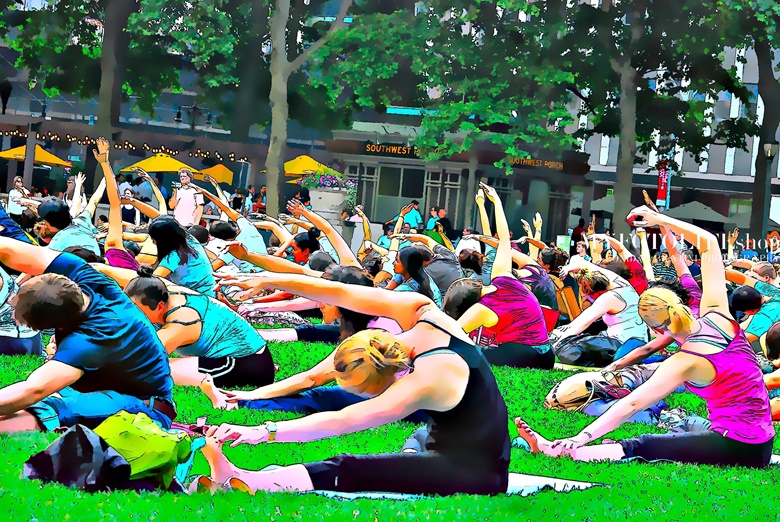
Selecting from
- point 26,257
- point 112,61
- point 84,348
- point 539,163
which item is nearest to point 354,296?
point 84,348

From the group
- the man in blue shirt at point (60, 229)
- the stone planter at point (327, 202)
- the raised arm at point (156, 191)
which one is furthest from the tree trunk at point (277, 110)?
the man in blue shirt at point (60, 229)

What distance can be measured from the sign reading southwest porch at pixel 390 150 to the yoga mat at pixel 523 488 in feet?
118

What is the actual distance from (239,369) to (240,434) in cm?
417

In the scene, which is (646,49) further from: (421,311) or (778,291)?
(421,311)

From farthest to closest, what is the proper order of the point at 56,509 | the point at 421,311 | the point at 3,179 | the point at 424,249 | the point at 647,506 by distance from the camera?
the point at 3,179, the point at 424,249, the point at 647,506, the point at 421,311, the point at 56,509

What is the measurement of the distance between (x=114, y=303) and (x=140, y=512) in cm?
135

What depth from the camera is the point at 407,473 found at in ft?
20.1

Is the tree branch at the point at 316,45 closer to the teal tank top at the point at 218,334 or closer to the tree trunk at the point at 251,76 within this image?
the tree trunk at the point at 251,76

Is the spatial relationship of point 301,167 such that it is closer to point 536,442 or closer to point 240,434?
point 536,442

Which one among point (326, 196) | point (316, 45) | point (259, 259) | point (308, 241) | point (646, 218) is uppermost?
point (316, 45)

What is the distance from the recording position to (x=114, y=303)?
6309 millimetres

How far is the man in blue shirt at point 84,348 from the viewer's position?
5905 mm

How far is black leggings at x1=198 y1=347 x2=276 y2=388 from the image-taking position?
957 cm

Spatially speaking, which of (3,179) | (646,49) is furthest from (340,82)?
(3,179)
